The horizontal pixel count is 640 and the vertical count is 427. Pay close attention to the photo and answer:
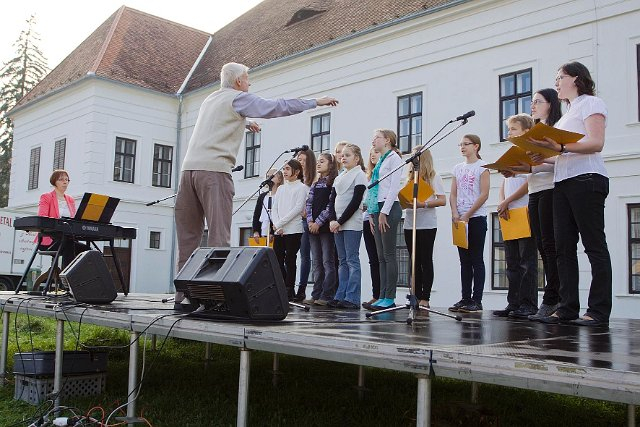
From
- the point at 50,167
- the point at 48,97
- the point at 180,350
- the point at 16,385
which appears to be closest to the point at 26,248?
the point at 50,167

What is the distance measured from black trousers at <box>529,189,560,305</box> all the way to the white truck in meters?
18.5

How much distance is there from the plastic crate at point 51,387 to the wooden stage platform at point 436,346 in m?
0.27

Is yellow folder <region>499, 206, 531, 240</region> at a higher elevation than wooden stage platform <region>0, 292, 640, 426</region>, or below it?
higher

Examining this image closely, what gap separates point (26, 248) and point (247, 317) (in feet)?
63.5

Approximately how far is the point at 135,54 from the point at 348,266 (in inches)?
790

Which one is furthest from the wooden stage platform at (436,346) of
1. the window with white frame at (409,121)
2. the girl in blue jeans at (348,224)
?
the window with white frame at (409,121)

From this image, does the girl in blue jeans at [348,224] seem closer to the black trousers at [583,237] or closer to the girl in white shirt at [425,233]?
the girl in white shirt at [425,233]

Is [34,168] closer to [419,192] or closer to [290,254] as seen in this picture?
[290,254]

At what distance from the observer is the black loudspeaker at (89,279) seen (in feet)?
17.5

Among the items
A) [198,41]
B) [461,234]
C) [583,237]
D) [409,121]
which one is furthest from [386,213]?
[198,41]

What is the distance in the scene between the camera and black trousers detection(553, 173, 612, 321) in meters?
4.20

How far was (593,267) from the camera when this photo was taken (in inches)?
166

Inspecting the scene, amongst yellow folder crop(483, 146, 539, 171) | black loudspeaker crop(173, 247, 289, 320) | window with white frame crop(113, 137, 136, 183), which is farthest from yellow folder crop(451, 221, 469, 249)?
window with white frame crop(113, 137, 136, 183)

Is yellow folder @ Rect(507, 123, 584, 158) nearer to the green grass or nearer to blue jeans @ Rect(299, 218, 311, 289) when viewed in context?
the green grass
